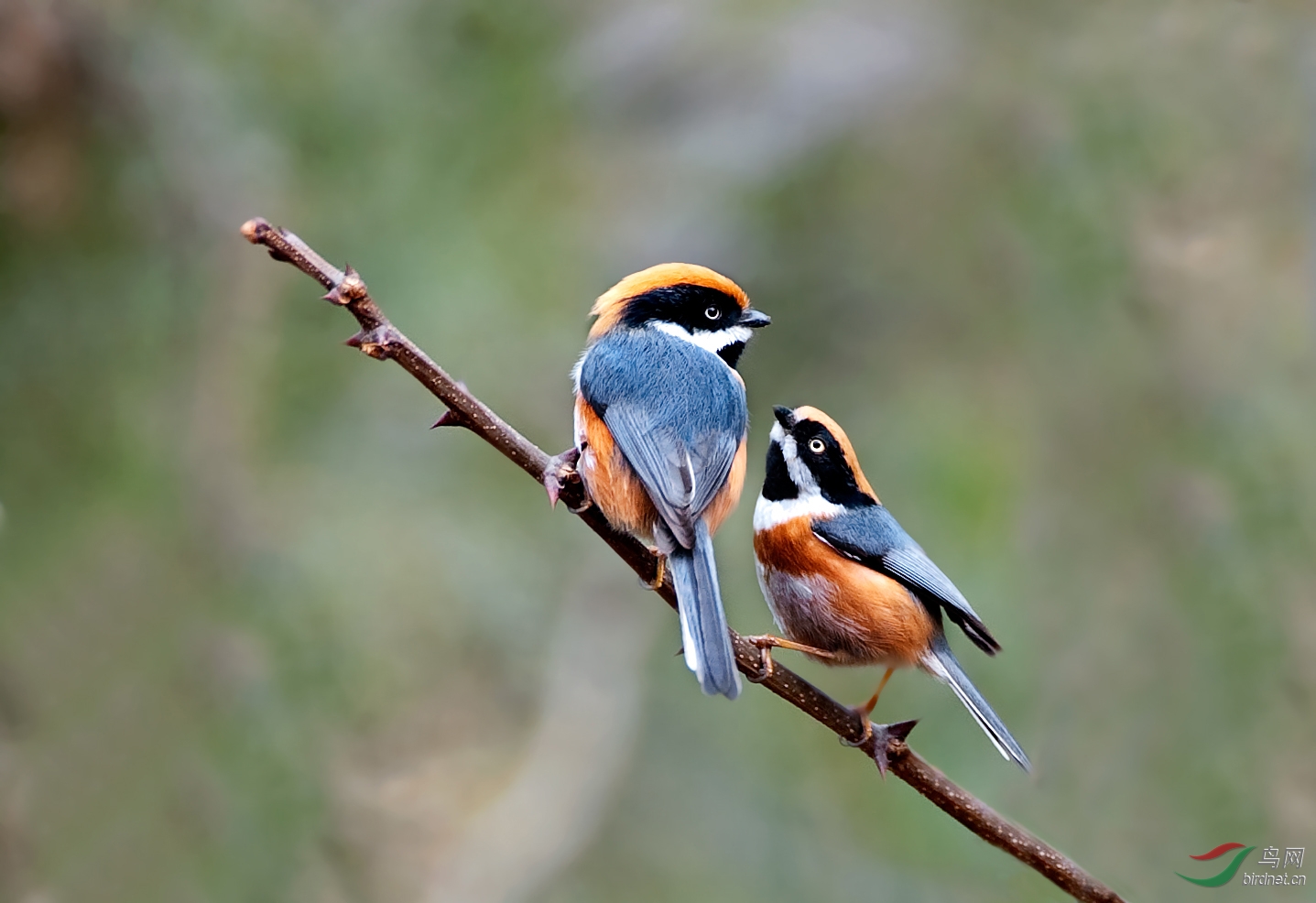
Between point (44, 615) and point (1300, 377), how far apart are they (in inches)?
265

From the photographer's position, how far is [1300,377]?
7258 mm

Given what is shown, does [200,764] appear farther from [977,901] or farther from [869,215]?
[869,215]

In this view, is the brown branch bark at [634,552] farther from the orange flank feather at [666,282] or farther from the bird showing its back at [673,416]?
the orange flank feather at [666,282]

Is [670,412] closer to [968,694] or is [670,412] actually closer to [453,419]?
[453,419]

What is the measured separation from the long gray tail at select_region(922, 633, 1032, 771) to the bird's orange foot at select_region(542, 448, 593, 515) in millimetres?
1362

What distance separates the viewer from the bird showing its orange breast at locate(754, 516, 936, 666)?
418 cm

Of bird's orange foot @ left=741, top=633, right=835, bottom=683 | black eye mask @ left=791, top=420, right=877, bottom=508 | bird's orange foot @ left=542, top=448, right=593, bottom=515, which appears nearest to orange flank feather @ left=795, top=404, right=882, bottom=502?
black eye mask @ left=791, top=420, right=877, bottom=508

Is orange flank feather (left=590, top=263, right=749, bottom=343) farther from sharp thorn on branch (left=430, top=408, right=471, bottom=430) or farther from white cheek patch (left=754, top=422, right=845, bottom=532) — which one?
sharp thorn on branch (left=430, top=408, right=471, bottom=430)

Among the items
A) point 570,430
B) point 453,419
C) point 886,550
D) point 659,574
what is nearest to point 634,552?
point 659,574

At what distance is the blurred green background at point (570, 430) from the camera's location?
6.46 meters

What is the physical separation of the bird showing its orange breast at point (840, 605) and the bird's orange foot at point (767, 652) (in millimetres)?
149

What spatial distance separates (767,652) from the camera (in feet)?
11.0

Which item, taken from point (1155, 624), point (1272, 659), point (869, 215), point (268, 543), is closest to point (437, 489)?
point (268, 543)

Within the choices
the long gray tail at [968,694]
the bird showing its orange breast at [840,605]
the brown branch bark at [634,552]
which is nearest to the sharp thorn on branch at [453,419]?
the brown branch bark at [634,552]
